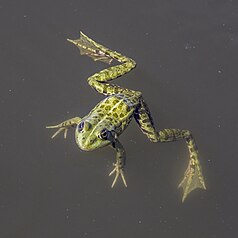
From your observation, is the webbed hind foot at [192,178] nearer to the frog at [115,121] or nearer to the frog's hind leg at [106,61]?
the frog at [115,121]

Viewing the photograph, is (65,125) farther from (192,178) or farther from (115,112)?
(192,178)

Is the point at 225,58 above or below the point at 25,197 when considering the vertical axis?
above

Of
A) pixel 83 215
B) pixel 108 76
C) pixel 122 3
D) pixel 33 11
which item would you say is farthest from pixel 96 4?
pixel 83 215

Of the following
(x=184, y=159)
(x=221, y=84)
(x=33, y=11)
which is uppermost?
(x=33, y=11)

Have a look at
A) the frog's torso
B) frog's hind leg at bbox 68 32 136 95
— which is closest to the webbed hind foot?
the frog's torso

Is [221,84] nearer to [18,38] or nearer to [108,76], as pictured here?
[108,76]

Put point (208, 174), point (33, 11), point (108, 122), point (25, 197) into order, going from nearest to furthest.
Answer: point (108, 122) → point (25, 197) → point (208, 174) → point (33, 11)

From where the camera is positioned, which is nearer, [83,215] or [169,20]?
[83,215]
